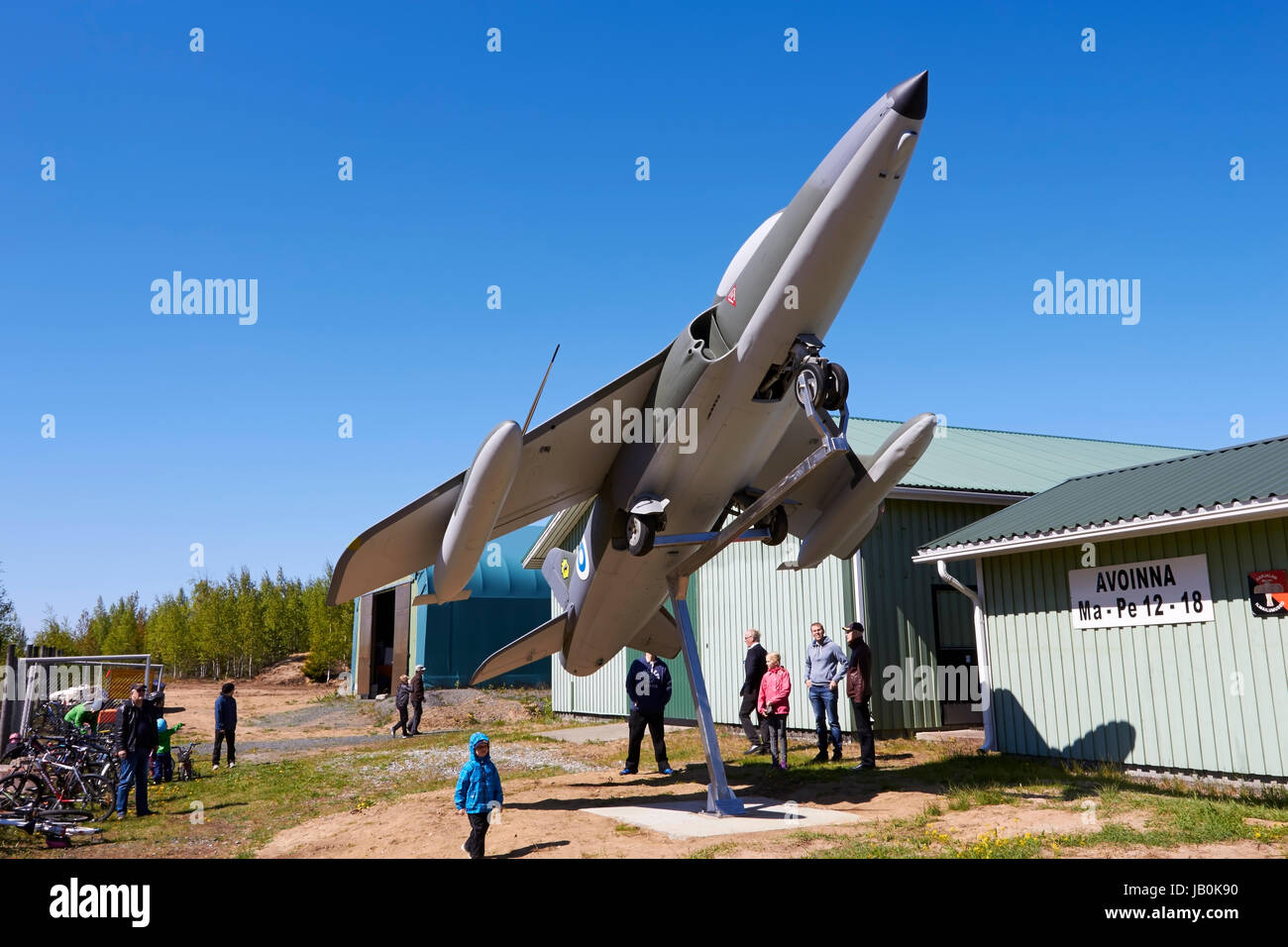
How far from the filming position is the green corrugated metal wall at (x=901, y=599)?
15.8 metres

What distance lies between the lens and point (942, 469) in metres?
17.8

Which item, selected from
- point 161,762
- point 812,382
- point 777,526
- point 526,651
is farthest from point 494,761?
point 812,382

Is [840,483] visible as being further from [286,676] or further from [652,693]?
[286,676]

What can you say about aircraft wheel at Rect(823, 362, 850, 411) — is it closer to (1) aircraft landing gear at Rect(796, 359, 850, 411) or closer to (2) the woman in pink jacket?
(1) aircraft landing gear at Rect(796, 359, 850, 411)

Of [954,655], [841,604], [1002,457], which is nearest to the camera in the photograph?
[841,604]

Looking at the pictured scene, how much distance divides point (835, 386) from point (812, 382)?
0.25 m

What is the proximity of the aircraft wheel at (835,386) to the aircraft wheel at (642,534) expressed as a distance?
2539mm

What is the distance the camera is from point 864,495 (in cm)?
A: 1093

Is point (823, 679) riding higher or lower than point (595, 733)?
higher

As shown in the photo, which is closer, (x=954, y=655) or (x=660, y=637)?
(x=660, y=637)

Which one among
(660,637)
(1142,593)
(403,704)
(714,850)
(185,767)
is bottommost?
(185,767)

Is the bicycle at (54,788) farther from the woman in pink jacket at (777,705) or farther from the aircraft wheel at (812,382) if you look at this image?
the aircraft wheel at (812,382)

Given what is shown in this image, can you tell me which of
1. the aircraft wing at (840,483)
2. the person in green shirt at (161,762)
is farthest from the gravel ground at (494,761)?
the aircraft wing at (840,483)

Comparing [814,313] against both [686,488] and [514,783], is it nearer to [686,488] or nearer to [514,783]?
[686,488]
